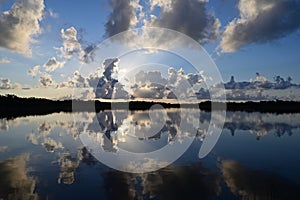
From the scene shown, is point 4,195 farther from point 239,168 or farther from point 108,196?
point 239,168

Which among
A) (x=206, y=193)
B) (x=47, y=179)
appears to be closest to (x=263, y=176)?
(x=206, y=193)

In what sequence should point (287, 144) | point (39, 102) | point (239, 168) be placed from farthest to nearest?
point (39, 102) < point (287, 144) < point (239, 168)

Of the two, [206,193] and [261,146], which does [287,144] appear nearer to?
[261,146]

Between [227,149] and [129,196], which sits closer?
[129,196]

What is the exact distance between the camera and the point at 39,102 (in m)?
196

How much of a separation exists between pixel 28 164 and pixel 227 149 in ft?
51.0

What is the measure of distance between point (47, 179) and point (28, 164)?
14.1 feet

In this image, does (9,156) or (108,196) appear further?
(9,156)

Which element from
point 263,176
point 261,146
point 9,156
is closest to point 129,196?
point 263,176

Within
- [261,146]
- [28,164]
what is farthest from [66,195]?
[261,146]

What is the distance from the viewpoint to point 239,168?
17.6 metres


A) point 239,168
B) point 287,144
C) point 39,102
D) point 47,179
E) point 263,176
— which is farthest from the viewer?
point 39,102

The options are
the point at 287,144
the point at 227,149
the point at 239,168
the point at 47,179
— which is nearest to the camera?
the point at 47,179

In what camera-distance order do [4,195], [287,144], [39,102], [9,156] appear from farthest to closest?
[39,102] → [287,144] → [9,156] → [4,195]
